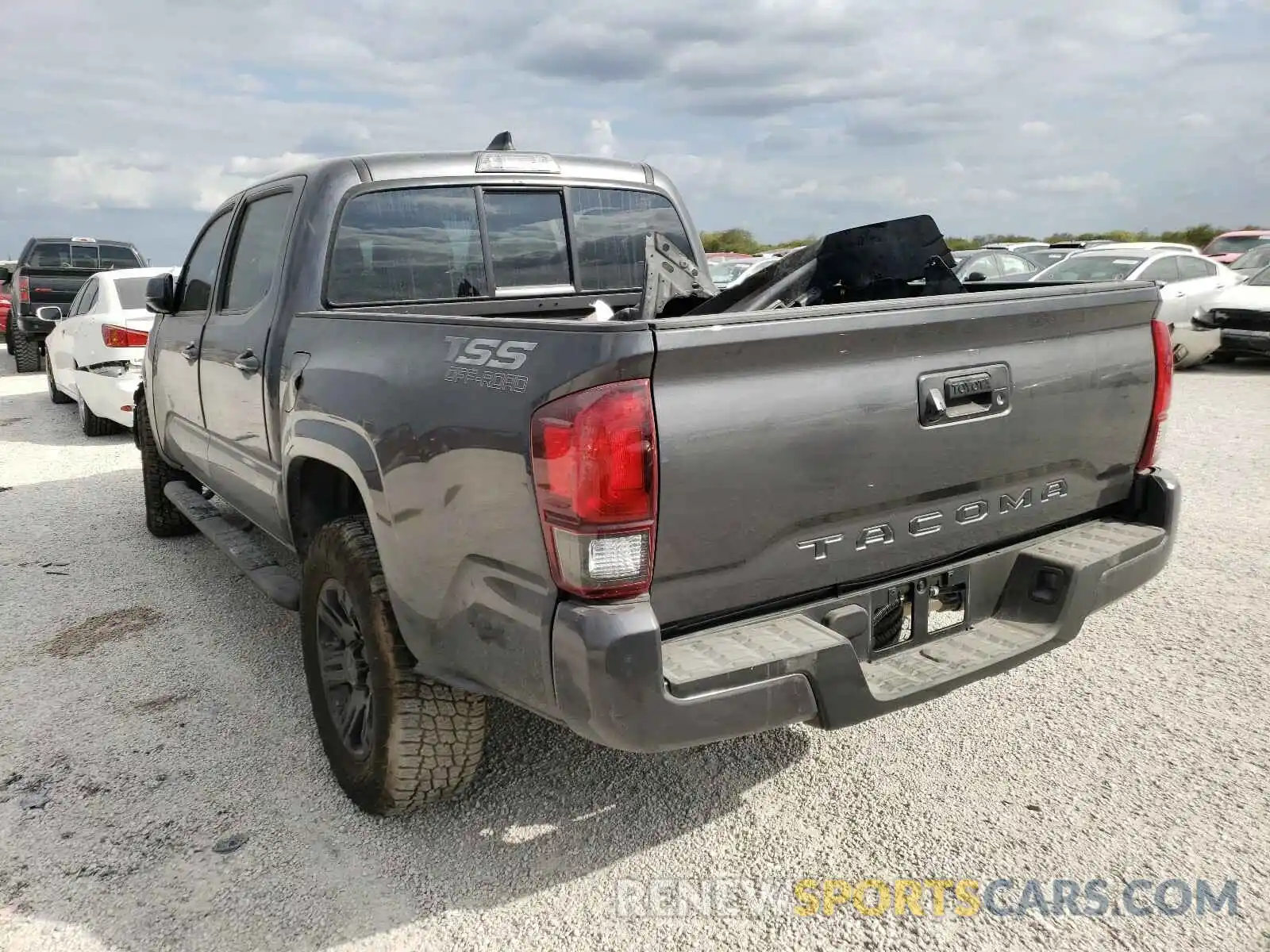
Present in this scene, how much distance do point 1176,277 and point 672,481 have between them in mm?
13122

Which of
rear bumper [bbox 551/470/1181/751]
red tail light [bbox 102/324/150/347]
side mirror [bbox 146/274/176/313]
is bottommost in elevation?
rear bumper [bbox 551/470/1181/751]

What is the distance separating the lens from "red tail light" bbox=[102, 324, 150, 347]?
884cm

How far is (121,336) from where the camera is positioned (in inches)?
349

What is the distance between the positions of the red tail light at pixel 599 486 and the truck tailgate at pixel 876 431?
5 cm

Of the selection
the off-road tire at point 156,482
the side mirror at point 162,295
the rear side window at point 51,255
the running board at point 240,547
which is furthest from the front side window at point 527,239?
the rear side window at point 51,255

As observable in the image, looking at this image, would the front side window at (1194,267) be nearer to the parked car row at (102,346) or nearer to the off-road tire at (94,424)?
the parked car row at (102,346)

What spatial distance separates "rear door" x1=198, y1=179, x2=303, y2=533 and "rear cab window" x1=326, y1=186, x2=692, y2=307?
1.06 ft

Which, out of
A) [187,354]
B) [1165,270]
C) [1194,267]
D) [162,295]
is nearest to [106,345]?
[162,295]

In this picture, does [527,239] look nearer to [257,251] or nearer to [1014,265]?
[257,251]

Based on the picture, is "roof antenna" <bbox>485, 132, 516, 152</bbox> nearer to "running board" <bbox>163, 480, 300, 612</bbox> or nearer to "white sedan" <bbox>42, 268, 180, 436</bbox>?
"running board" <bbox>163, 480, 300, 612</bbox>

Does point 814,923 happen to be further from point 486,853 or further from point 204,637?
point 204,637

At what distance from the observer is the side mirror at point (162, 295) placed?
195 inches

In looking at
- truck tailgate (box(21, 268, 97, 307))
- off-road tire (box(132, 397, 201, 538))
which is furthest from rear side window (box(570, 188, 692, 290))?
truck tailgate (box(21, 268, 97, 307))

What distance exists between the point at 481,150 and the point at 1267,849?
3646 mm
